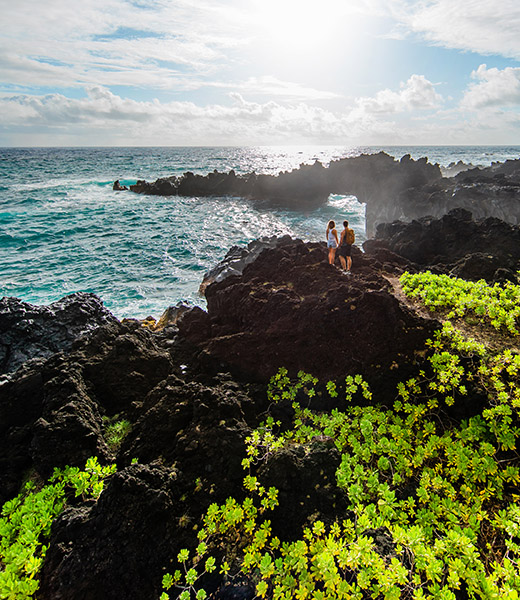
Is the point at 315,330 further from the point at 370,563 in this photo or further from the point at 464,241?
the point at 464,241

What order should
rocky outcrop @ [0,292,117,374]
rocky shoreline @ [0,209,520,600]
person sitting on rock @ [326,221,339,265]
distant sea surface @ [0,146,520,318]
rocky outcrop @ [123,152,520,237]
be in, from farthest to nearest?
rocky outcrop @ [123,152,520,237], distant sea surface @ [0,146,520,318], person sitting on rock @ [326,221,339,265], rocky outcrop @ [0,292,117,374], rocky shoreline @ [0,209,520,600]

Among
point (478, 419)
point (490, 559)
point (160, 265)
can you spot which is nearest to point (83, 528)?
point (490, 559)

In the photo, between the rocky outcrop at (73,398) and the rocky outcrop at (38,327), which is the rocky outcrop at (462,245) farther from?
the rocky outcrop at (38,327)

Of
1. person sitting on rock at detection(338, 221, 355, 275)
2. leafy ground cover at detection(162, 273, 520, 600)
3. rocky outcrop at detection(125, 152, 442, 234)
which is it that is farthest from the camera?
rocky outcrop at detection(125, 152, 442, 234)

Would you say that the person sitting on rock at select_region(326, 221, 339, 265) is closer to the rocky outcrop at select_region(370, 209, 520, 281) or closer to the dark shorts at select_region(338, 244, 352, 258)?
the dark shorts at select_region(338, 244, 352, 258)

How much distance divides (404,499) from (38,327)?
10878 mm

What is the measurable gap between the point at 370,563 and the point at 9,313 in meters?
11.3

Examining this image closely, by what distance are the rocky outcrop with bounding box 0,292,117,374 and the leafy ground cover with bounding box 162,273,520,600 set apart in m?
7.58

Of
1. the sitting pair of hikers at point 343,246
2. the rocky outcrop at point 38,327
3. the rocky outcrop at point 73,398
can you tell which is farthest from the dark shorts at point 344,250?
the rocky outcrop at point 38,327

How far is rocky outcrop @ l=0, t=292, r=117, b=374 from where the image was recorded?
9672 millimetres

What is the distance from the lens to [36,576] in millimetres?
3826

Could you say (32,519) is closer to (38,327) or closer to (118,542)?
(118,542)

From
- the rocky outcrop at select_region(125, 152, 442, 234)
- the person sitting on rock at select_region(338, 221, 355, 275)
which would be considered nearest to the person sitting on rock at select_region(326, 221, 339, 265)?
the person sitting on rock at select_region(338, 221, 355, 275)

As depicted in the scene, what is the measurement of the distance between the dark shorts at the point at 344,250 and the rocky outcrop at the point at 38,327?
9.00 meters
